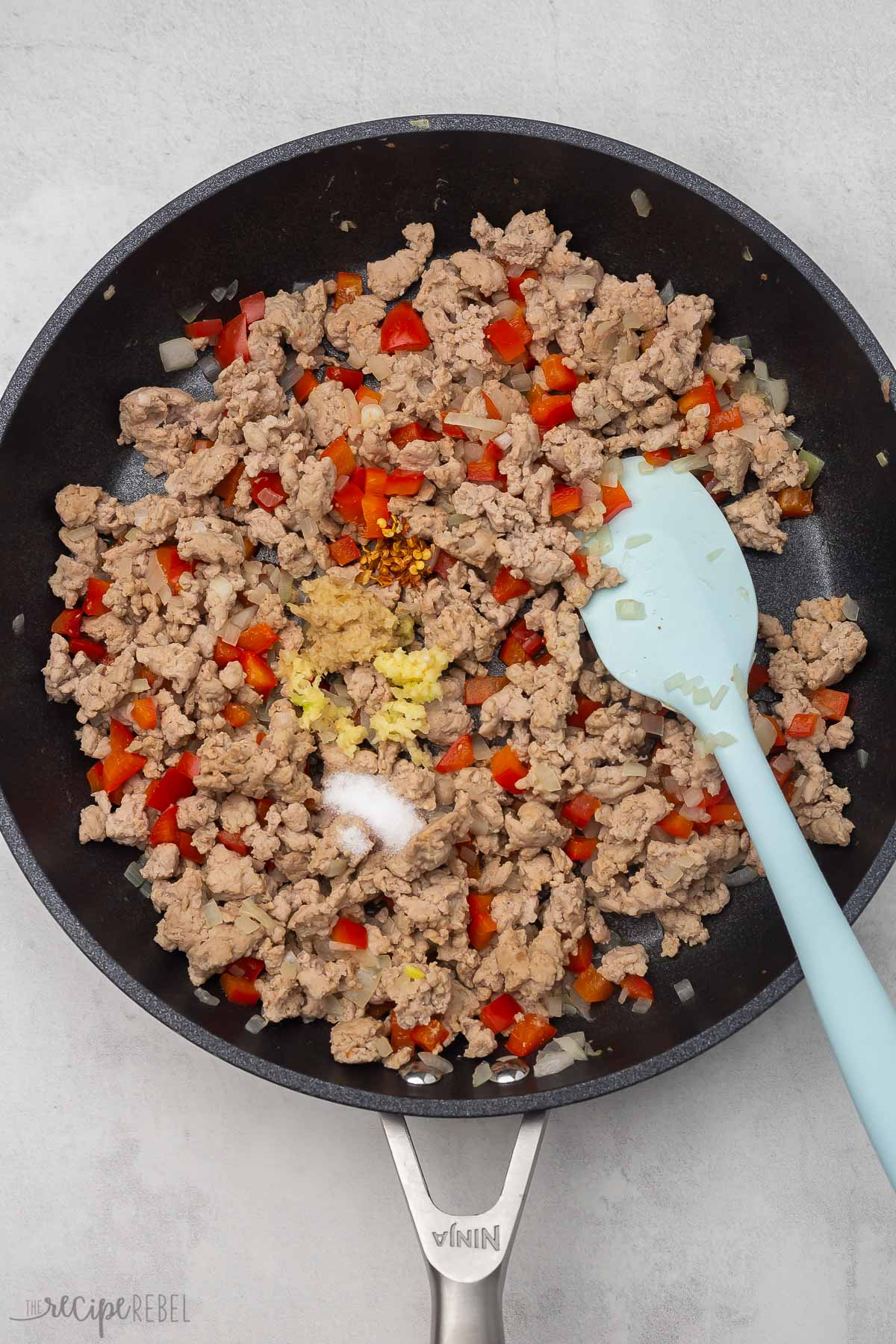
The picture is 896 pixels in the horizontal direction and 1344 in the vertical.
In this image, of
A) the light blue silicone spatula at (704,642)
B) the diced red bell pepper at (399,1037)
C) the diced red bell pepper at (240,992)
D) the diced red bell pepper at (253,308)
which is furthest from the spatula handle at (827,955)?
the diced red bell pepper at (253,308)

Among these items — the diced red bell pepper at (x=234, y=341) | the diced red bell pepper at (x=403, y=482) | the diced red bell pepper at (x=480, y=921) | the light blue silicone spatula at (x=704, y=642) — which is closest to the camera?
the light blue silicone spatula at (x=704, y=642)

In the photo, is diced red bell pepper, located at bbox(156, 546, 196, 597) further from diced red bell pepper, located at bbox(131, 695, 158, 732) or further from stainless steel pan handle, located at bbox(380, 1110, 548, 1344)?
stainless steel pan handle, located at bbox(380, 1110, 548, 1344)

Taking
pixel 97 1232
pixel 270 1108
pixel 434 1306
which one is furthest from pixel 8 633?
pixel 434 1306

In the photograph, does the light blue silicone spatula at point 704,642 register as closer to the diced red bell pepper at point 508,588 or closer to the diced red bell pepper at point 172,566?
the diced red bell pepper at point 508,588

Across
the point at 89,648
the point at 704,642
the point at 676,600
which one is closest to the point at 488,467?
the point at 676,600

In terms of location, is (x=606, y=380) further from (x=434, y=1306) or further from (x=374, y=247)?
(x=434, y=1306)

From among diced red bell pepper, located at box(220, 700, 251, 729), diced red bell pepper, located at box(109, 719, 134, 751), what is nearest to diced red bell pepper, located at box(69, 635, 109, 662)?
diced red bell pepper, located at box(109, 719, 134, 751)

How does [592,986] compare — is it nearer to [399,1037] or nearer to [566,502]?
[399,1037]
